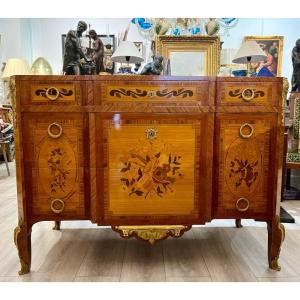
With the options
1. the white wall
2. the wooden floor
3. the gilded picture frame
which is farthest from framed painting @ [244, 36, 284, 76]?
the wooden floor

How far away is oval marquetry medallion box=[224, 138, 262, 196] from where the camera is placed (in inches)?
51.6

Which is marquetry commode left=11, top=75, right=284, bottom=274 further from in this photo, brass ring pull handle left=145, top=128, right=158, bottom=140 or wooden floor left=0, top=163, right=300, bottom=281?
wooden floor left=0, top=163, right=300, bottom=281

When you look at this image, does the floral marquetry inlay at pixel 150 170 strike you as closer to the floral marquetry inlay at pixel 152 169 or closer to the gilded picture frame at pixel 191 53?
the floral marquetry inlay at pixel 152 169

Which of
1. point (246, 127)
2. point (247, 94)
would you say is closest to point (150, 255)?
point (246, 127)

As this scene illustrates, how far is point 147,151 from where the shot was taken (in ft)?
4.21

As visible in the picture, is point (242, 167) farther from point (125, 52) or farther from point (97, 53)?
point (125, 52)

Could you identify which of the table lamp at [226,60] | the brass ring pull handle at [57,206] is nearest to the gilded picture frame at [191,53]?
the table lamp at [226,60]

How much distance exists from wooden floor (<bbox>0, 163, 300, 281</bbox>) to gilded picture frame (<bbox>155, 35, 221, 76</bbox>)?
1.45m

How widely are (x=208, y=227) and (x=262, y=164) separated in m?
0.76

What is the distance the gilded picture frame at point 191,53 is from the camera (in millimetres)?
2729

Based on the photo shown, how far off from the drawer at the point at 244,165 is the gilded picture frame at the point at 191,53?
154 centimetres

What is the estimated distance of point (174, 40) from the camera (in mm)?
2766

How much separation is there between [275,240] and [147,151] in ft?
2.36
